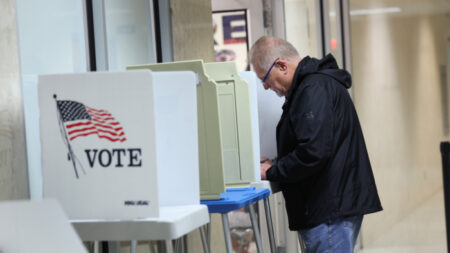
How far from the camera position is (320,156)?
2.76 meters

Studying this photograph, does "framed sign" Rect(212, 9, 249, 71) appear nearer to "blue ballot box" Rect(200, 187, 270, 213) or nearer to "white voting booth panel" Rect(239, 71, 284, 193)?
"white voting booth panel" Rect(239, 71, 284, 193)

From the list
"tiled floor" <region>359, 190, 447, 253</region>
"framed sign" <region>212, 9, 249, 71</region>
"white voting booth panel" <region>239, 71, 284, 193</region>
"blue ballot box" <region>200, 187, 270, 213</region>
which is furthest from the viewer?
"framed sign" <region>212, 9, 249, 71</region>

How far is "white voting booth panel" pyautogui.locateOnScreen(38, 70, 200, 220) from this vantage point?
1817 mm

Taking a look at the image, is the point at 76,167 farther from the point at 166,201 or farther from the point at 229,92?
the point at 229,92

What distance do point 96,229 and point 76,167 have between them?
0.17 metres

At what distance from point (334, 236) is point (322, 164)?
0.92 ft

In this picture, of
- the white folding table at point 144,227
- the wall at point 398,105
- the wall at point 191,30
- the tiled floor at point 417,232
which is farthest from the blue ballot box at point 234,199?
the wall at point 398,105

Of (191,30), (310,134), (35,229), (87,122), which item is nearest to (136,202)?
(87,122)

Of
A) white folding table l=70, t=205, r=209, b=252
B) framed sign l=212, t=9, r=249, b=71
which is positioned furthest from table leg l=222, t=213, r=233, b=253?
framed sign l=212, t=9, r=249, b=71

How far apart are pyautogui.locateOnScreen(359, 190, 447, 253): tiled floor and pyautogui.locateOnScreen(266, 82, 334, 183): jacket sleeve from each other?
360 centimetres

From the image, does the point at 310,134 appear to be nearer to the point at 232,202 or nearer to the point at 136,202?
the point at 232,202

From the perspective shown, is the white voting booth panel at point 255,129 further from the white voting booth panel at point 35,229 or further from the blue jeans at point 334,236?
the white voting booth panel at point 35,229

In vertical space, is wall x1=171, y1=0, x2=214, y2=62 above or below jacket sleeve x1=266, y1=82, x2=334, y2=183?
above

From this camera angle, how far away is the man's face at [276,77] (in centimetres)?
302
